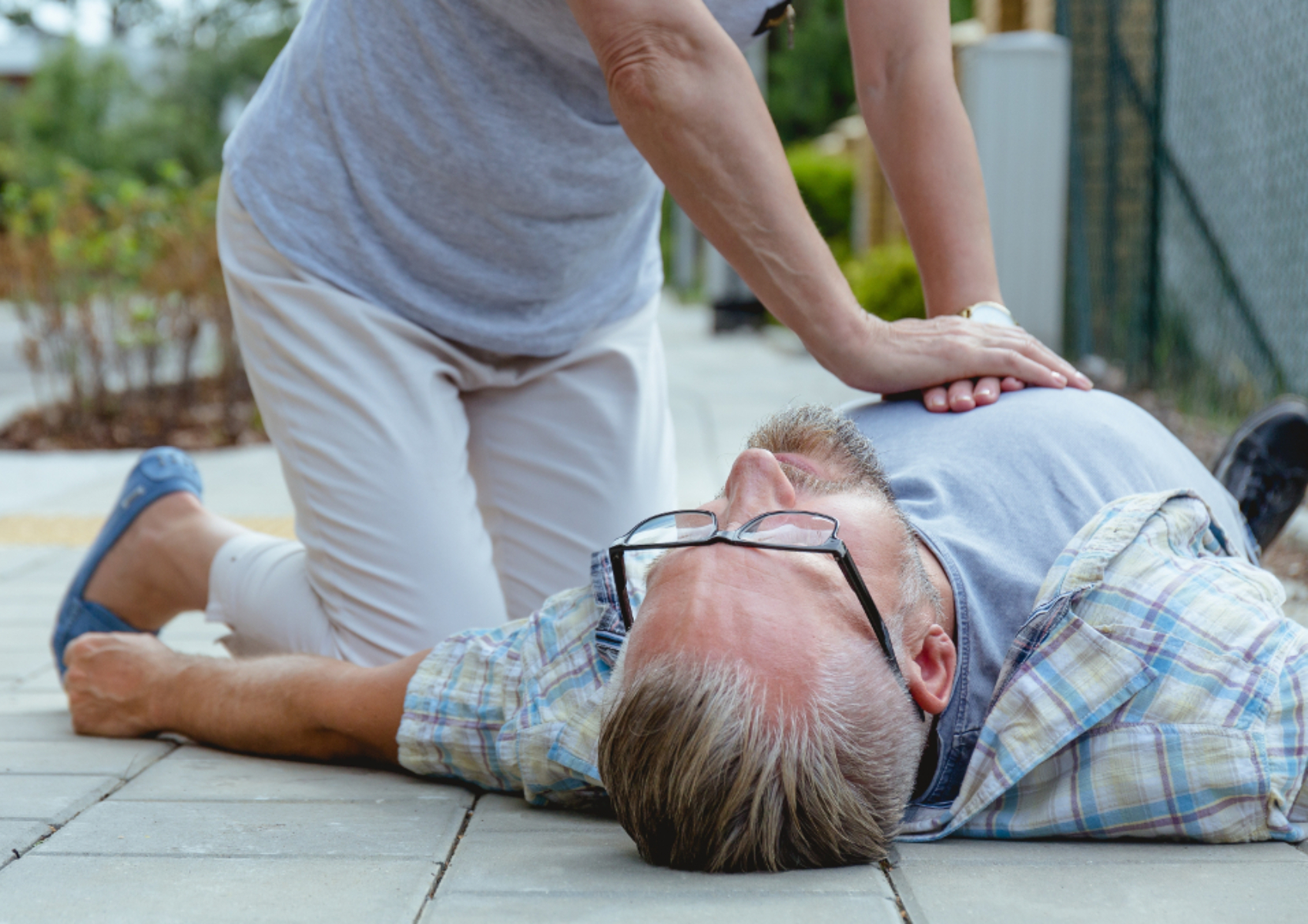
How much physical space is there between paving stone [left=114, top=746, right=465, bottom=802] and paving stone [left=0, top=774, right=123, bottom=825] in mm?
45

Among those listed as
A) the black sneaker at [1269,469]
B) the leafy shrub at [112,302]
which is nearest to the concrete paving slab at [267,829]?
the black sneaker at [1269,469]

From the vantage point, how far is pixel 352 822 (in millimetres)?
1966

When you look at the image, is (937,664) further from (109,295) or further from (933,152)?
(109,295)

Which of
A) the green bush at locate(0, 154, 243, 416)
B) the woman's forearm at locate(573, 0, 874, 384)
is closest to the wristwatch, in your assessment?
the woman's forearm at locate(573, 0, 874, 384)

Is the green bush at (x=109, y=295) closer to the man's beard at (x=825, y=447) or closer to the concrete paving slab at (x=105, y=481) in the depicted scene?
the concrete paving slab at (x=105, y=481)

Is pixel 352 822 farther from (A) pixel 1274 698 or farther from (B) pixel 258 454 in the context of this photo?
(B) pixel 258 454

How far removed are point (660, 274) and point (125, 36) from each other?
1827 inches

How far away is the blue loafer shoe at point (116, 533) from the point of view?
9.41 feet

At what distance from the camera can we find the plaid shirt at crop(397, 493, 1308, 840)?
1779 mm

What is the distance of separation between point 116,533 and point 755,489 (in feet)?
5.46

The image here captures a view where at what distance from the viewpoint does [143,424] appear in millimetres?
7859

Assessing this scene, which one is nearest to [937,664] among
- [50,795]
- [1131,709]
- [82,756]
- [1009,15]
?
[1131,709]

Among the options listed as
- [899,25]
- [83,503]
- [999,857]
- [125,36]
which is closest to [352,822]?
[999,857]

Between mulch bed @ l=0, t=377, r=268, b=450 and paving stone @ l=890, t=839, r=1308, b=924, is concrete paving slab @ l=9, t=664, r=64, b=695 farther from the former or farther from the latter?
mulch bed @ l=0, t=377, r=268, b=450
